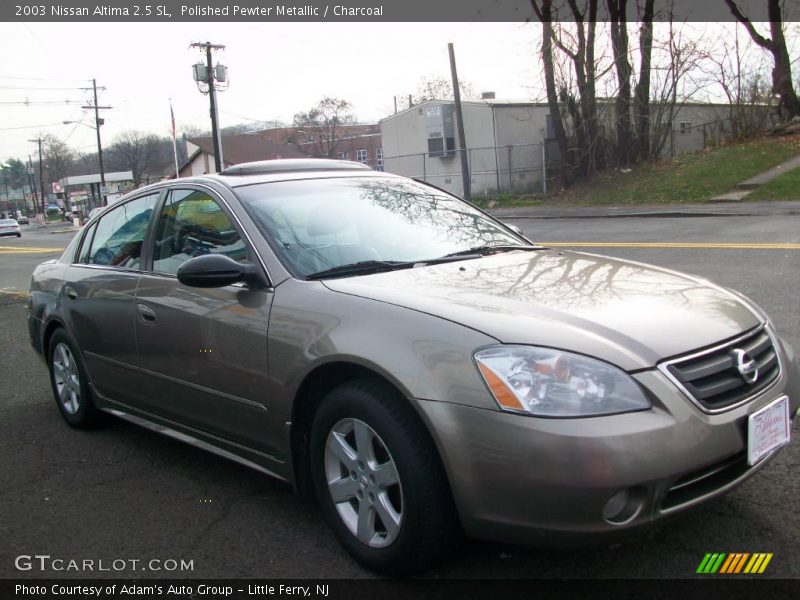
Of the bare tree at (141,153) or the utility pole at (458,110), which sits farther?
the bare tree at (141,153)

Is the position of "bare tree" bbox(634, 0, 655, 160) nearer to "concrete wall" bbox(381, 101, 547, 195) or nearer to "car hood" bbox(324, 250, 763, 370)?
"concrete wall" bbox(381, 101, 547, 195)

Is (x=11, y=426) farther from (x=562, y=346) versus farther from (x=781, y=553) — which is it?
(x=781, y=553)

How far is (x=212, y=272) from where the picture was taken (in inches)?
128

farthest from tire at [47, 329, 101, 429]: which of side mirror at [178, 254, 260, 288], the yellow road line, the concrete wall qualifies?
the concrete wall

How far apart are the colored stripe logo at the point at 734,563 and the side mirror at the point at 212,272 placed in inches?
85.6

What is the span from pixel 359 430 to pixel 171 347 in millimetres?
1357

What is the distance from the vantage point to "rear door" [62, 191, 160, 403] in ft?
13.5

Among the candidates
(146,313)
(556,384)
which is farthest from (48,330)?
(556,384)

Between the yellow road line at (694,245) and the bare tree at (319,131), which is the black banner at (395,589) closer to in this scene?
the yellow road line at (694,245)

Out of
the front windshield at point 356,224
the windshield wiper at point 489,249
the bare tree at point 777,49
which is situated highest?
the bare tree at point 777,49

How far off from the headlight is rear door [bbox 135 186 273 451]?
1.15m

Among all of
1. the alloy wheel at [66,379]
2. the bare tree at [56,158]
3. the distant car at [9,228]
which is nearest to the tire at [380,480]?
the alloy wheel at [66,379]

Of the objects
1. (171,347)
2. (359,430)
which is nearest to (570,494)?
(359,430)

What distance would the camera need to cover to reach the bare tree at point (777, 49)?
23.8 m
